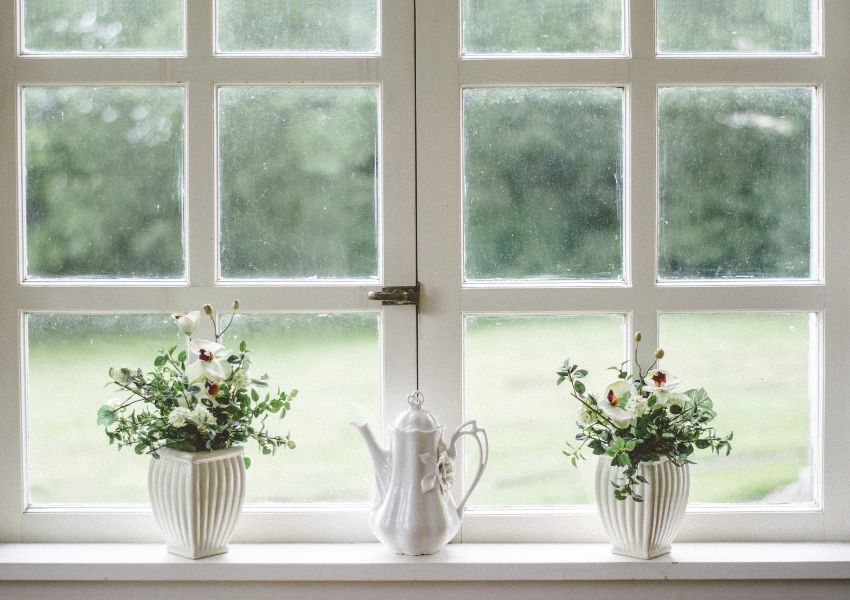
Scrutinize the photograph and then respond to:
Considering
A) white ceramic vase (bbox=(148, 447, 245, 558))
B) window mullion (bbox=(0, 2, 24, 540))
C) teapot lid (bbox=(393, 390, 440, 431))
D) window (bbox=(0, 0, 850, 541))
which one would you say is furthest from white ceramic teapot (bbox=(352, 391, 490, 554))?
window mullion (bbox=(0, 2, 24, 540))

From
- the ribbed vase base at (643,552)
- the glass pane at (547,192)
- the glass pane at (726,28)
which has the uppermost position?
the glass pane at (726,28)

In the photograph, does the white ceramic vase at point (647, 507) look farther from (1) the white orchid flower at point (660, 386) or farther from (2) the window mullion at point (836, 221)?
(2) the window mullion at point (836, 221)

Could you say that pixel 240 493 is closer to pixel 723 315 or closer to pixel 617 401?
pixel 617 401

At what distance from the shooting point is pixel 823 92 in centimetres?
165

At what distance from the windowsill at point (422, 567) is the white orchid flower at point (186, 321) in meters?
0.43

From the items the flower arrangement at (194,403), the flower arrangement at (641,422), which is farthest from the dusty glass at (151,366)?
the flower arrangement at (641,422)

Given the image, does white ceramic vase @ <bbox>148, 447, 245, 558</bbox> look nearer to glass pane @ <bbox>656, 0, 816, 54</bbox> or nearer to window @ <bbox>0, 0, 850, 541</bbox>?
window @ <bbox>0, 0, 850, 541</bbox>

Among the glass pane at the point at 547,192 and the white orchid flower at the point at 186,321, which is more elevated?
the glass pane at the point at 547,192

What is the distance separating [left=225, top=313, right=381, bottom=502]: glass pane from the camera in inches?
65.6

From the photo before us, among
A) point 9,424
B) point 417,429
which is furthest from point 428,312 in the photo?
point 9,424

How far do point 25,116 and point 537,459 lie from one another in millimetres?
1274

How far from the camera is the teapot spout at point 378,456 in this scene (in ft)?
5.08

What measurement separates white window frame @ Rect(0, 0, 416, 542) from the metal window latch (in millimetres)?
19

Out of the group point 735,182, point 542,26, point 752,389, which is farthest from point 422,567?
point 542,26
